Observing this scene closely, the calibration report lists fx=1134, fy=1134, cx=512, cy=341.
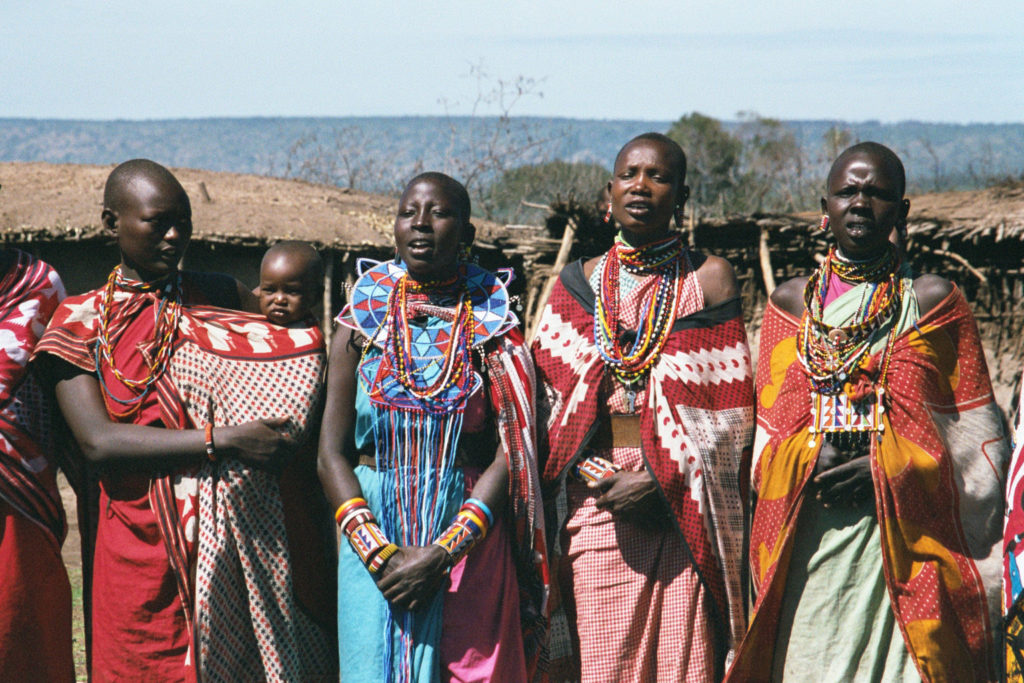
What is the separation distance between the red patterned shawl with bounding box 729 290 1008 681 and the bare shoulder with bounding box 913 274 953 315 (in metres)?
0.03

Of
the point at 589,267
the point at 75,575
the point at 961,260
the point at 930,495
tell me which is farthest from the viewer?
the point at 75,575

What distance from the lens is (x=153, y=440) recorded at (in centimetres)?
330

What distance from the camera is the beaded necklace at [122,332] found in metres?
3.38

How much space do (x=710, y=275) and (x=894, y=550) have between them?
106 centimetres

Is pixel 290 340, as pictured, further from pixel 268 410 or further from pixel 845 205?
pixel 845 205

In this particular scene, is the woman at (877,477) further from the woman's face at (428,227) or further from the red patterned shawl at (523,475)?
the woman's face at (428,227)

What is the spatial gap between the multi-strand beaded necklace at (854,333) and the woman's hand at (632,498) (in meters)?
0.62

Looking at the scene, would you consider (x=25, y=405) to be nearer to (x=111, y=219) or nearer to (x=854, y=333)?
(x=111, y=219)

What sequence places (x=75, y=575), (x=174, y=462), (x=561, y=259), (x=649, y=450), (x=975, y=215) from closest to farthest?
1. (x=174, y=462)
2. (x=649, y=450)
3. (x=975, y=215)
4. (x=75, y=575)
5. (x=561, y=259)

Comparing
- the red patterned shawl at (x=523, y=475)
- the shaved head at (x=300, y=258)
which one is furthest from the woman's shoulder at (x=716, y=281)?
the shaved head at (x=300, y=258)

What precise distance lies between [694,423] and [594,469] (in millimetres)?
361

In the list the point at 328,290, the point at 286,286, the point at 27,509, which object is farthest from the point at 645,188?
the point at 328,290

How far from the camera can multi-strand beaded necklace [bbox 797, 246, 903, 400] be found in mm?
3576

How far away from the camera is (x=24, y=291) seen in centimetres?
358
